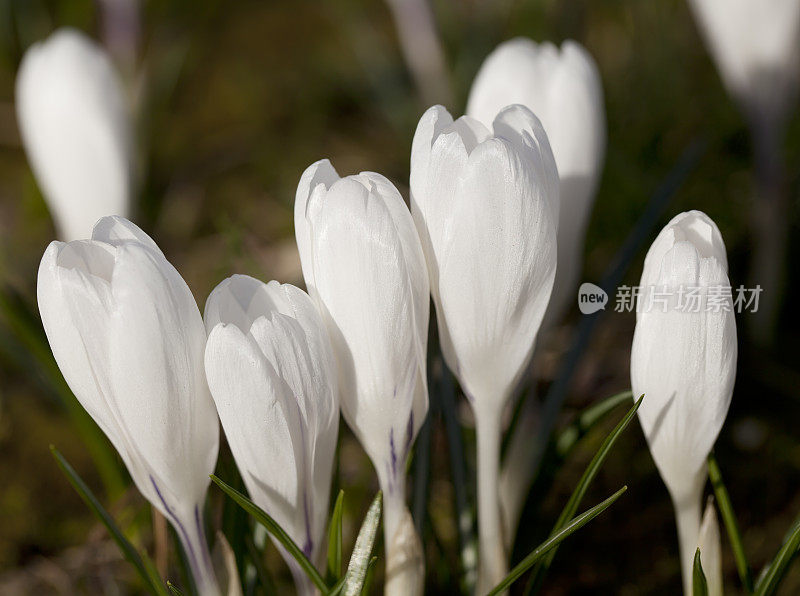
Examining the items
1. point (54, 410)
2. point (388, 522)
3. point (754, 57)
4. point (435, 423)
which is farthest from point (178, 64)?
point (388, 522)

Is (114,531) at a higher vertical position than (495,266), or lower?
lower

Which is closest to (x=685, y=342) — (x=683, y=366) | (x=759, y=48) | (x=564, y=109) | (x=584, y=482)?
(x=683, y=366)

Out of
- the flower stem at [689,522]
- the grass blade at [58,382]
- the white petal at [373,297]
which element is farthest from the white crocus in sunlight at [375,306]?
the grass blade at [58,382]

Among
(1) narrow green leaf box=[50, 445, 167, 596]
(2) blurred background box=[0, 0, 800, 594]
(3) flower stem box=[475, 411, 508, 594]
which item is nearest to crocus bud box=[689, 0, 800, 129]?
(2) blurred background box=[0, 0, 800, 594]

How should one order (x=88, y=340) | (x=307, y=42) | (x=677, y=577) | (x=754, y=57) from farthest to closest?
(x=307, y=42) < (x=754, y=57) < (x=677, y=577) < (x=88, y=340)

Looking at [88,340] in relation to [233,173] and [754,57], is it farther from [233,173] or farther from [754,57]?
[233,173]

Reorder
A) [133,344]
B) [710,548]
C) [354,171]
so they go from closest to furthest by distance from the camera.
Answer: [133,344]
[710,548]
[354,171]

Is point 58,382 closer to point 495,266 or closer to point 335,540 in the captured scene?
point 335,540
